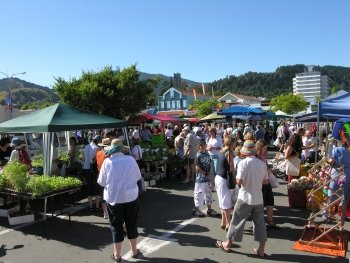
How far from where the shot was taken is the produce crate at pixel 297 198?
7.95 m

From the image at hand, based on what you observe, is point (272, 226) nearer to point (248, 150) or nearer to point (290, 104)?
point (248, 150)

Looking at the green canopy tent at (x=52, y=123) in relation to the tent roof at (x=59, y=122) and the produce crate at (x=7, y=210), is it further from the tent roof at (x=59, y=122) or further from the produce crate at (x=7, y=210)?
the produce crate at (x=7, y=210)

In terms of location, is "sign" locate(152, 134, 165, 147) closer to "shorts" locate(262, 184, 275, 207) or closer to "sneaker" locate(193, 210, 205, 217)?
"sneaker" locate(193, 210, 205, 217)

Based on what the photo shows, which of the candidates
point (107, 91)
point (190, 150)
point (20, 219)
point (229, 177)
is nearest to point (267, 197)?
point (229, 177)

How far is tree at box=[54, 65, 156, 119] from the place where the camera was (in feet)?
59.4

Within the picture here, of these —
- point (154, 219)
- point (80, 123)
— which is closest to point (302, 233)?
point (154, 219)

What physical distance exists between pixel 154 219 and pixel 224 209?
1.65 m

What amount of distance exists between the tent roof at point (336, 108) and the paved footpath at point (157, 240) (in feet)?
6.97

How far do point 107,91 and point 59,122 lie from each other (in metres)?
9.96

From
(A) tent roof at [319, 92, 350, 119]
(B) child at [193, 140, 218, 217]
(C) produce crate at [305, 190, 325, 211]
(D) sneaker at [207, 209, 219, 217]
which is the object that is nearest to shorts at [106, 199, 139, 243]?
(B) child at [193, 140, 218, 217]

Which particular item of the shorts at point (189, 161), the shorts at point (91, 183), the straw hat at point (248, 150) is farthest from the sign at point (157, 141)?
the straw hat at point (248, 150)

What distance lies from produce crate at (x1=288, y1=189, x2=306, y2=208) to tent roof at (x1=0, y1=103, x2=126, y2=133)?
4660 mm

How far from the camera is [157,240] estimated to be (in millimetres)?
6121

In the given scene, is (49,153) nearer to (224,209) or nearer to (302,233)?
(224,209)
